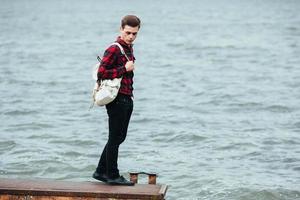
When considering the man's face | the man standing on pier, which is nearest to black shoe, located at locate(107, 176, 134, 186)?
the man standing on pier

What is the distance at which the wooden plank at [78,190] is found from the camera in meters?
7.43

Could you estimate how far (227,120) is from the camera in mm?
17562

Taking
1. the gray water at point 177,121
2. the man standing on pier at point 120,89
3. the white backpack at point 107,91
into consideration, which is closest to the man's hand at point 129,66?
the man standing on pier at point 120,89

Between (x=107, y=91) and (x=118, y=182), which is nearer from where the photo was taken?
(x=107, y=91)

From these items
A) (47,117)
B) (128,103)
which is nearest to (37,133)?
(47,117)

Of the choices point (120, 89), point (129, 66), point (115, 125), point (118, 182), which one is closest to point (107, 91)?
point (120, 89)

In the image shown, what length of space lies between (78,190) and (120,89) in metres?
1.11

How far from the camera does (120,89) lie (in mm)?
7738

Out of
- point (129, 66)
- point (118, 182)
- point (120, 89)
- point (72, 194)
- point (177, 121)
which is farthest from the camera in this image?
point (177, 121)

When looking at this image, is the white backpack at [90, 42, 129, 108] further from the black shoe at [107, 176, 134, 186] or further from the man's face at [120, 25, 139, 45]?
the black shoe at [107, 176, 134, 186]

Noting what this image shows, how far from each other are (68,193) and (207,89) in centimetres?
1622

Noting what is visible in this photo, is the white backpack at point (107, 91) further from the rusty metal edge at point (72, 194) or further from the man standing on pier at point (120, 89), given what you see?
the rusty metal edge at point (72, 194)

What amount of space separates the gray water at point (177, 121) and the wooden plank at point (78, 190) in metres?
3.51

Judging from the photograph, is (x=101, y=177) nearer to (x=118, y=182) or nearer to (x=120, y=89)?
(x=118, y=182)
